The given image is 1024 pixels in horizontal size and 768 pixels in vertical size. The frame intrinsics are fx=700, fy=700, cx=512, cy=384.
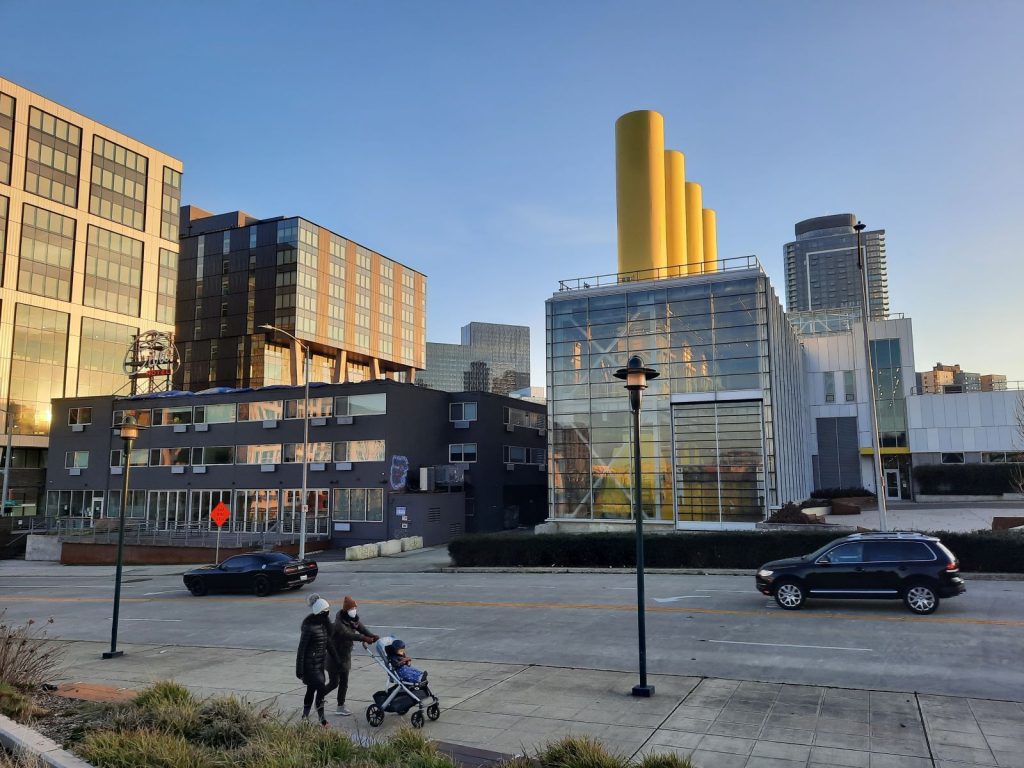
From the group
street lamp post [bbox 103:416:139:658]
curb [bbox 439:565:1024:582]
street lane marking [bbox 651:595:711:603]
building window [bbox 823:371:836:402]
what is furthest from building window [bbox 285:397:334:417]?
building window [bbox 823:371:836:402]

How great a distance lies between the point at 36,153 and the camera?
6975 cm

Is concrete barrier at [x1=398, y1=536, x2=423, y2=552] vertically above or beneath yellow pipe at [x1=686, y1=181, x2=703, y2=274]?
beneath

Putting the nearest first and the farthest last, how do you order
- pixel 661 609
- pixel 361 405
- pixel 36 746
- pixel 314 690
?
pixel 36 746 < pixel 314 690 < pixel 661 609 < pixel 361 405

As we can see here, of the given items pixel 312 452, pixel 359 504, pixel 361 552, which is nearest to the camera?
pixel 361 552

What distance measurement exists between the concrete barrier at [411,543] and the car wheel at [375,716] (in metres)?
30.1

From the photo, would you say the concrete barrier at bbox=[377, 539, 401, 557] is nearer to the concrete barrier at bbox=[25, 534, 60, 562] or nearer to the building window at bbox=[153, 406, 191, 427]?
the building window at bbox=[153, 406, 191, 427]

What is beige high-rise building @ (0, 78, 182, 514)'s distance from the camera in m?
66.9

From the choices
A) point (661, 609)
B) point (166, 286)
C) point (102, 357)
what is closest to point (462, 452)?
point (661, 609)

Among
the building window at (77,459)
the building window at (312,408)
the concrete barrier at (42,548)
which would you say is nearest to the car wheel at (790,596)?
the building window at (312,408)

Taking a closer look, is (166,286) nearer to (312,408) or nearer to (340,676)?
(312,408)

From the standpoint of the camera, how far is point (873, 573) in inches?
656

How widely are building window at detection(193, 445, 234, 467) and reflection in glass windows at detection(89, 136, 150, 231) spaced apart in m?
40.4

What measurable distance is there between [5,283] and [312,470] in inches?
1730

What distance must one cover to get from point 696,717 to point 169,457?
49373mm
